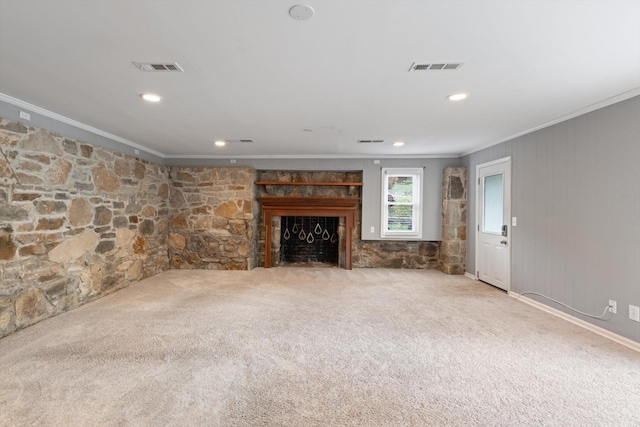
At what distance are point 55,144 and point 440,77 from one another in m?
3.97

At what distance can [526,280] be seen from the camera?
385 centimetres

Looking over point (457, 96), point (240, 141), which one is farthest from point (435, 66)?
point (240, 141)

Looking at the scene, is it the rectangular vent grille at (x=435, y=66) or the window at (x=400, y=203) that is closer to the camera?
the rectangular vent grille at (x=435, y=66)

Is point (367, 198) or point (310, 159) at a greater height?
point (310, 159)

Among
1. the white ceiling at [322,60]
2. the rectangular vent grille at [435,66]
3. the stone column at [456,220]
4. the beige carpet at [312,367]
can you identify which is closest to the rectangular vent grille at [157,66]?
the white ceiling at [322,60]

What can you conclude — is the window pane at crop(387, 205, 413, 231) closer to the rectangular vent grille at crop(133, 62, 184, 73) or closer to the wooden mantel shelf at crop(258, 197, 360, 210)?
the wooden mantel shelf at crop(258, 197, 360, 210)

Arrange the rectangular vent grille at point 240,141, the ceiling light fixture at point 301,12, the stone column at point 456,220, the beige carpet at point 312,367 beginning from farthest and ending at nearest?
the stone column at point 456,220 → the rectangular vent grille at point 240,141 → the beige carpet at point 312,367 → the ceiling light fixture at point 301,12

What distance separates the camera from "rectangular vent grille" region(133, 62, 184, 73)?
2111 millimetres

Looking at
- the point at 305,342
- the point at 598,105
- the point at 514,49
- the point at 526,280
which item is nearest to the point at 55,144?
the point at 305,342

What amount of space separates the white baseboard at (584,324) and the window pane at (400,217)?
2.17 meters

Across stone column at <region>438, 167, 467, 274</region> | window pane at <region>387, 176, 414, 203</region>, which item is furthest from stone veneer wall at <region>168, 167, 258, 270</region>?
stone column at <region>438, 167, 467, 274</region>

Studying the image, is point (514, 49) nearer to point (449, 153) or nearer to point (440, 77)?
point (440, 77)

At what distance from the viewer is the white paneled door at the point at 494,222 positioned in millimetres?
4234

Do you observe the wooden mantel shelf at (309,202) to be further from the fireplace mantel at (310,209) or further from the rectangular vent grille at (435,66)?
the rectangular vent grille at (435,66)
